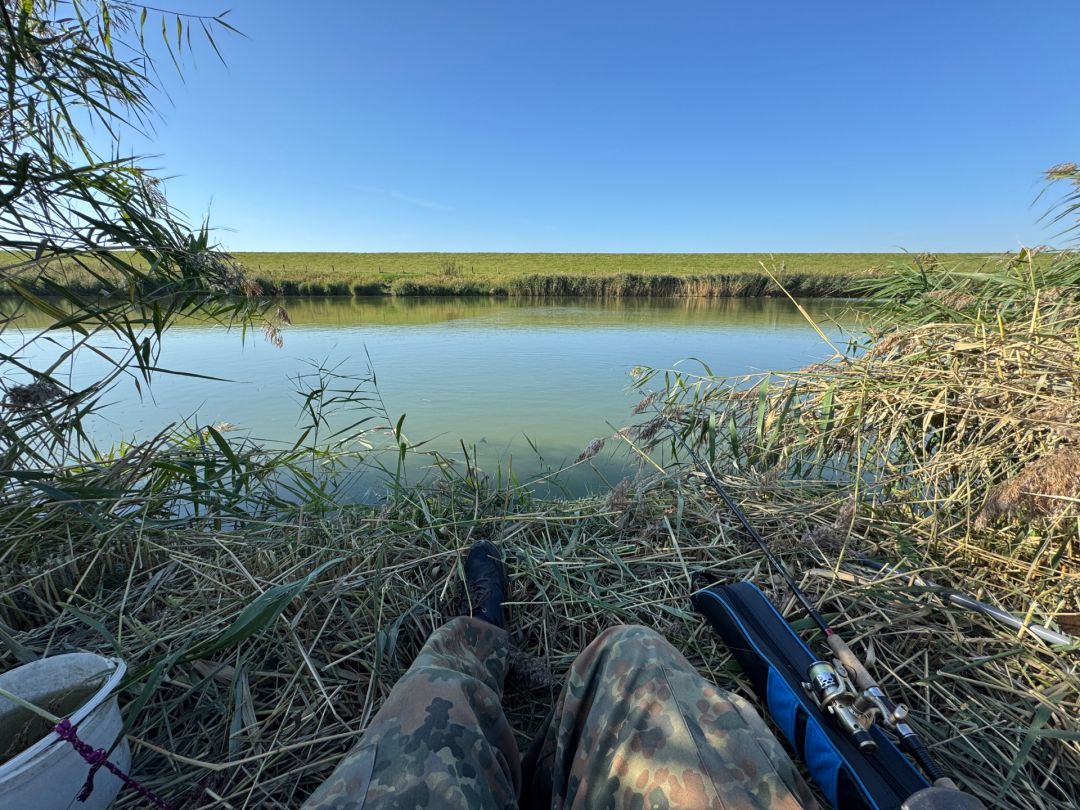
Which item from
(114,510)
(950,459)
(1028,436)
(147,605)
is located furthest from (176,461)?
(1028,436)

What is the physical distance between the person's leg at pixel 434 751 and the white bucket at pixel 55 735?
0.47 m

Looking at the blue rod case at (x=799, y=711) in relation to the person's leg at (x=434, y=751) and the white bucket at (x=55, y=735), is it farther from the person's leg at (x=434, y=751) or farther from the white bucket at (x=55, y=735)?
the white bucket at (x=55, y=735)

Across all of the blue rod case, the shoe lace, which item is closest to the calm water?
the shoe lace

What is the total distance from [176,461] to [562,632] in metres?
1.63

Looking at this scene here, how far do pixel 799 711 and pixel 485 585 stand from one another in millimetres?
912

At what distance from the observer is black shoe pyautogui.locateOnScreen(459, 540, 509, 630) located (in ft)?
4.57

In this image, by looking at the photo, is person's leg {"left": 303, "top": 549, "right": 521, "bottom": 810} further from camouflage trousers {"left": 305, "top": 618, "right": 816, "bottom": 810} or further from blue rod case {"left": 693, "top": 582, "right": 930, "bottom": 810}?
blue rod case {"left": 693, "top": 582, "right": 930, "bottom": 810}

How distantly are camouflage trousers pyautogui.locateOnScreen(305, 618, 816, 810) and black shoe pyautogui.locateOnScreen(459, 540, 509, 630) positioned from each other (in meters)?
0.27

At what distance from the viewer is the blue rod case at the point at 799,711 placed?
0.81m

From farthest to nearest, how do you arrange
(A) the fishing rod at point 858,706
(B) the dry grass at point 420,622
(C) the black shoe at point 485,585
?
(C) the black shoe at point 485,585 → (B) the dry grass at point 420,622 → (A) the fishing rod at point 858,706

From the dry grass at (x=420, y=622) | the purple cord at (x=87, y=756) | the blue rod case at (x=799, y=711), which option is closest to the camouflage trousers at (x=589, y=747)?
the blue rod case at (x=799, y=711)

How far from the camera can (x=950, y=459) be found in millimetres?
A: 1625

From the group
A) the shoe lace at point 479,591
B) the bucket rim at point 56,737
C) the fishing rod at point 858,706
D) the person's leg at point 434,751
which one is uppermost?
the bucket rim at point 56,737

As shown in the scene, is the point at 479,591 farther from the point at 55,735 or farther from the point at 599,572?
the point at 55,735
